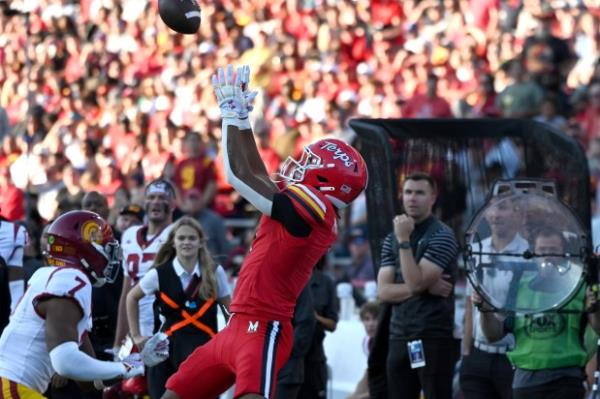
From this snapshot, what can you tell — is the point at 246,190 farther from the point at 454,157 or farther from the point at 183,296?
the point at 454,157

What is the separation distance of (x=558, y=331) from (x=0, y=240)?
401 centimetres

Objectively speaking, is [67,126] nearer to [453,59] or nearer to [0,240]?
[453,59]

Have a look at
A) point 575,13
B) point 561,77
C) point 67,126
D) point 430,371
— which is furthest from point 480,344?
point 67,126

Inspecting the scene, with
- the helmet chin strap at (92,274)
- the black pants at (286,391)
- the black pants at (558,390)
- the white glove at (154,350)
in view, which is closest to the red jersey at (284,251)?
the white glove at (154,350)

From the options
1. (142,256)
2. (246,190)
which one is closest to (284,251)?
(246,190)

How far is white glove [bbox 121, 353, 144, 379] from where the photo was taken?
6922 mm

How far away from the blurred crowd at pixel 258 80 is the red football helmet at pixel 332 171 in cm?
572

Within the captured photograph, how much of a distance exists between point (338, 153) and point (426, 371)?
276 cm

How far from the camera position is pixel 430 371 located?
31.5ft

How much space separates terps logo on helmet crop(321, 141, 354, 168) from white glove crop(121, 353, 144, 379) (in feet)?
4.40

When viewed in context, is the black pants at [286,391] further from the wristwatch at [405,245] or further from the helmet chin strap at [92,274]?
the helmet chin strap at [92,274]

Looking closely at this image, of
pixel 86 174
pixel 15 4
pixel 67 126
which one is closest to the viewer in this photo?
pixel 86 174

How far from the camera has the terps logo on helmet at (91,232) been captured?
7008mm

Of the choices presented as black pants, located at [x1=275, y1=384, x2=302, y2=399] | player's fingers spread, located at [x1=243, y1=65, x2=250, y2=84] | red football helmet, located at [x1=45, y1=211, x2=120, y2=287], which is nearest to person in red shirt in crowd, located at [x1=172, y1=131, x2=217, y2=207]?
black pants, located at [x1=275, y1=384, x2=302, y2=399]
